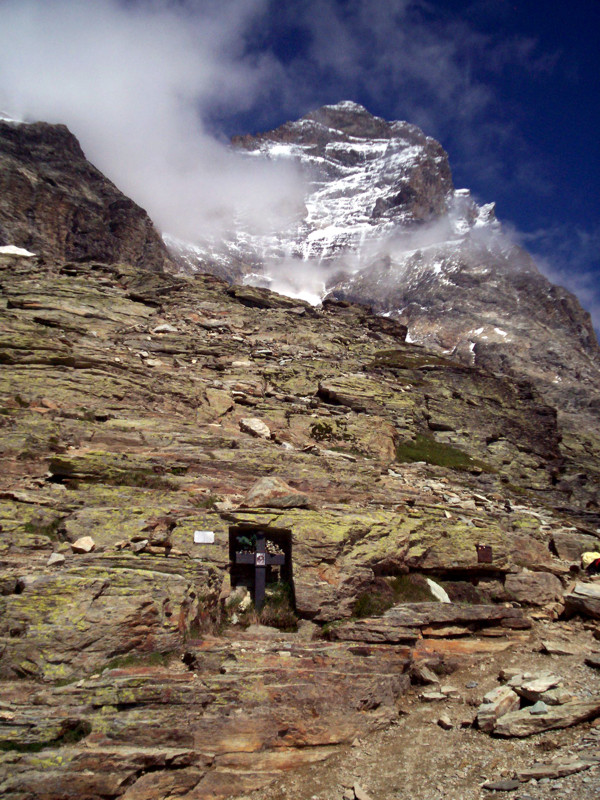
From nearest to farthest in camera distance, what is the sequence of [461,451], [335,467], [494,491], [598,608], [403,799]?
[403,799], [598,608], [335,467], [494,491], [461,451]

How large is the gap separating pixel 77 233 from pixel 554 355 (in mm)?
142407

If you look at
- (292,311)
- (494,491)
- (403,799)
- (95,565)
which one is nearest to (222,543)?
(95,565)

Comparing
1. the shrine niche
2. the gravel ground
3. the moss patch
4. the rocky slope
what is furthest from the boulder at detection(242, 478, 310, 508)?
the moss patch

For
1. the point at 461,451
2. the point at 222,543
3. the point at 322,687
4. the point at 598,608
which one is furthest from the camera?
the point at 461,451

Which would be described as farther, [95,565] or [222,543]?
[222,543]

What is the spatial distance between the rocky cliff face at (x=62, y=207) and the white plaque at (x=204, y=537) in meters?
68.3

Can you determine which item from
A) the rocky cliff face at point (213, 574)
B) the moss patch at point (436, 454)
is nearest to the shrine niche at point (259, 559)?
the rocky cliff face at point (213, 574)

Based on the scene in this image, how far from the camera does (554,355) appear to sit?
541ft

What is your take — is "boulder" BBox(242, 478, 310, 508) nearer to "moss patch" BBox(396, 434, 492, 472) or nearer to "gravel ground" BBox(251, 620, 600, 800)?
"gravel ground" BBox(251, 620, 600, 800)

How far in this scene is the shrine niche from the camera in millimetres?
10977

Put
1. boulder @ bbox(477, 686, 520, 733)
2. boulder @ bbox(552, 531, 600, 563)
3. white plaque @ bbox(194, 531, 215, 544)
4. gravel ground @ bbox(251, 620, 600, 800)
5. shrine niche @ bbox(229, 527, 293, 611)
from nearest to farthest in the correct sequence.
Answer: gravel ground @ bbox(251, 620, 600, 800), boulder @ bbox(477, 686, 520, 733), white plaque @ bbox(194, 531, 215, 544), shrine niche @ bbox(229, 527, 293, 611), boulder @ bbox(552, 531, 600, 563)

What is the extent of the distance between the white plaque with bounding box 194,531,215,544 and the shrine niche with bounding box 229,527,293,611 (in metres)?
0.68

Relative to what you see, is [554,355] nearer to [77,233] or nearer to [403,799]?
[77,233]

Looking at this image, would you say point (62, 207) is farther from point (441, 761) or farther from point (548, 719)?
point (548, 719)
